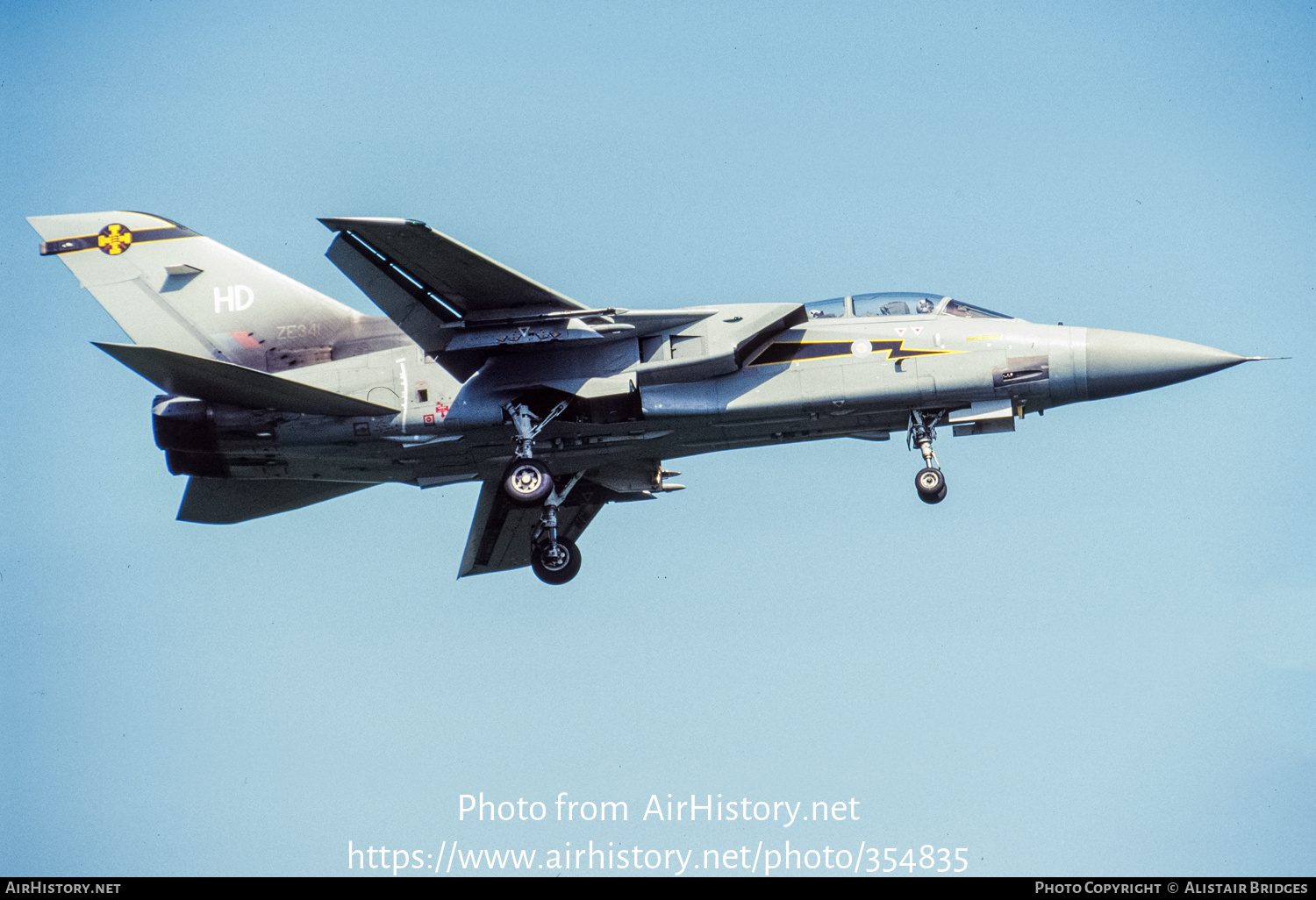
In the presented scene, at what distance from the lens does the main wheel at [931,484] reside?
18953 mm

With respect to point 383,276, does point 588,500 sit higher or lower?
lower

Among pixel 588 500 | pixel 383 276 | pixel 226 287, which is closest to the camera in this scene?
pixel 383 276

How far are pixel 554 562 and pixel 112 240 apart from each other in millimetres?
7859

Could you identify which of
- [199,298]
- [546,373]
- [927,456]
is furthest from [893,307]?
[199,298]

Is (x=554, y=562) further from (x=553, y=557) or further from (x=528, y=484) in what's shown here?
(x=528, y=484)

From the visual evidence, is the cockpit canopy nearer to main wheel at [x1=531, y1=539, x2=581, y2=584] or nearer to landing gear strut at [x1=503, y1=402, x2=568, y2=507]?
landing gear strut at [x1=503, y1=402, x2=568, y2=507]

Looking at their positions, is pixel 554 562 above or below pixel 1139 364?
below

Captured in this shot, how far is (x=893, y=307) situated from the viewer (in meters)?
19.6

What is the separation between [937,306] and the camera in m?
19.6

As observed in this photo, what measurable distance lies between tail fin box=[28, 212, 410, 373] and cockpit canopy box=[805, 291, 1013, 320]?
5.77 m

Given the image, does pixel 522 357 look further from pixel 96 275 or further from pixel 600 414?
pixel 96 275

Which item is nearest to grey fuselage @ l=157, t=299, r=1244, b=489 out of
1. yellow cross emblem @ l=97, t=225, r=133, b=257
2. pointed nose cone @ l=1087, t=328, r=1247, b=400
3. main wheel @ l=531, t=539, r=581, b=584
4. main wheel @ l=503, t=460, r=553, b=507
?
pointed nose cone @ l=1087, t=328, r=1247, b=400
